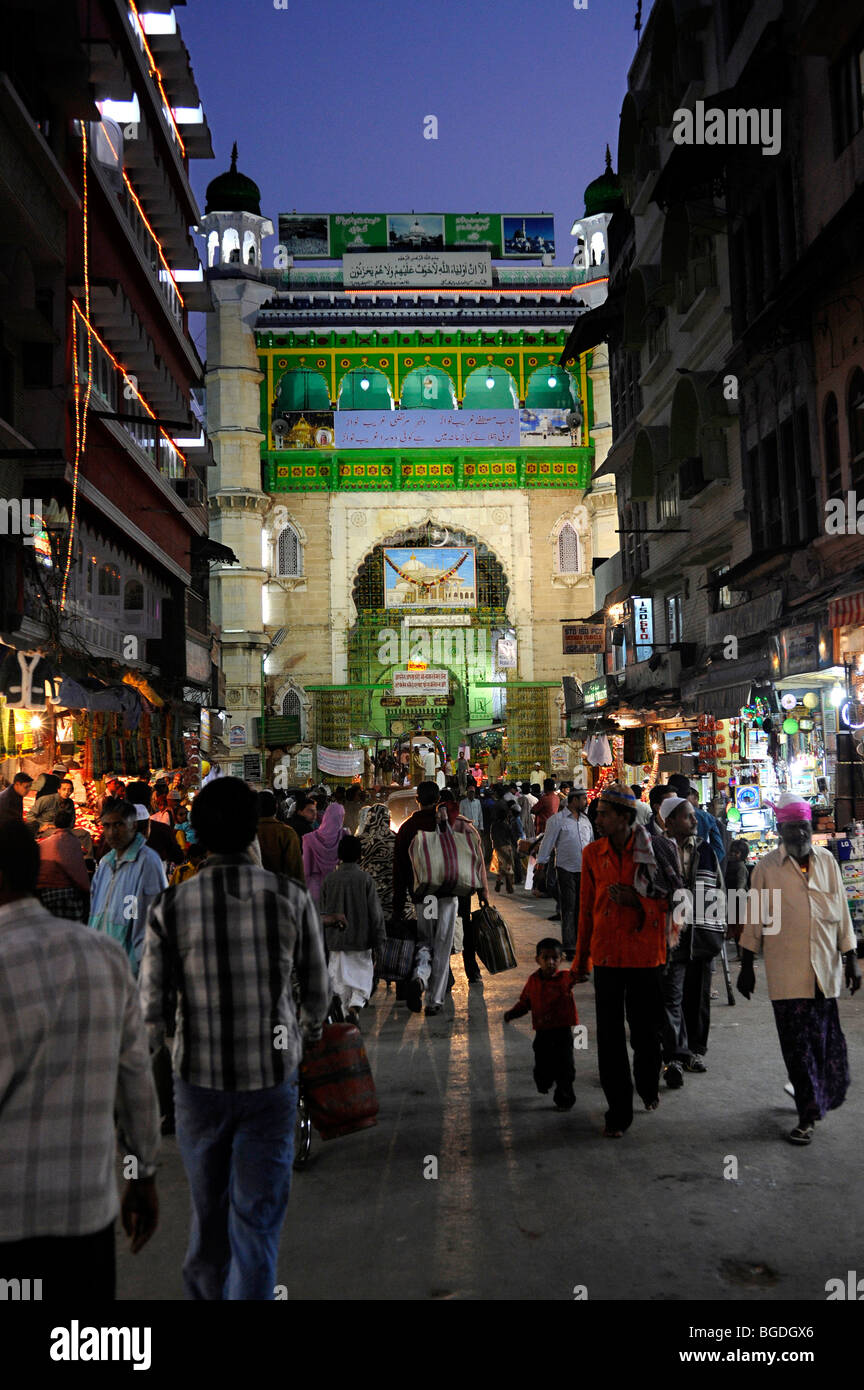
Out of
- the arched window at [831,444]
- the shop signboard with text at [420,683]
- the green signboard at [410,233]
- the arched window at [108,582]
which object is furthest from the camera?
the green signboard at [410,233]

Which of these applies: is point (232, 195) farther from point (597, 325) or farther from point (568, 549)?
point (597, 325)

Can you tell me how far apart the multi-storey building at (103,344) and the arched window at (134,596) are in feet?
0.24

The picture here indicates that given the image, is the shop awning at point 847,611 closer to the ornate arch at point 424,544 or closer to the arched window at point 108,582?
the arched window at point 108,582

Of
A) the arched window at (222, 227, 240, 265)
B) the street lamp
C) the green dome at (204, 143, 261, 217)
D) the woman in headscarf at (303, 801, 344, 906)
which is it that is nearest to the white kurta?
the woman in headscarf at (303, 801, 344, 906)

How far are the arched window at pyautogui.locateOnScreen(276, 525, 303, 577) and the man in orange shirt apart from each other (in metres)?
38.9

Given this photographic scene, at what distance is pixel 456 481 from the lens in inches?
1773

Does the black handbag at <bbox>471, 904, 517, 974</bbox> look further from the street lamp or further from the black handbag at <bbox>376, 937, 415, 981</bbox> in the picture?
the street lamp

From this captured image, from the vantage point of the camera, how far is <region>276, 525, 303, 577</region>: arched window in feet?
145

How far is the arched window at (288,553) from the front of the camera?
4431 centimetres

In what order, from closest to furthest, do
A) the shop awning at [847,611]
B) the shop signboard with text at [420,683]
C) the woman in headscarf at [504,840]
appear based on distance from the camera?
the shop awning at [847,611] < the woman in headscarf at [504,840] < the shop signboard with text at [420,683]

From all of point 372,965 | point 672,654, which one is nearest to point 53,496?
point 372,965

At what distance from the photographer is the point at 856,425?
12.5 metres

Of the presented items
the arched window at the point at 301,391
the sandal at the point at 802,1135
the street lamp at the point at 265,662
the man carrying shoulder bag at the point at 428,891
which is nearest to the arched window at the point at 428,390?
the arched window at the point at 301,391

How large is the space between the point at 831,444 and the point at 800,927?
29.4 feet
